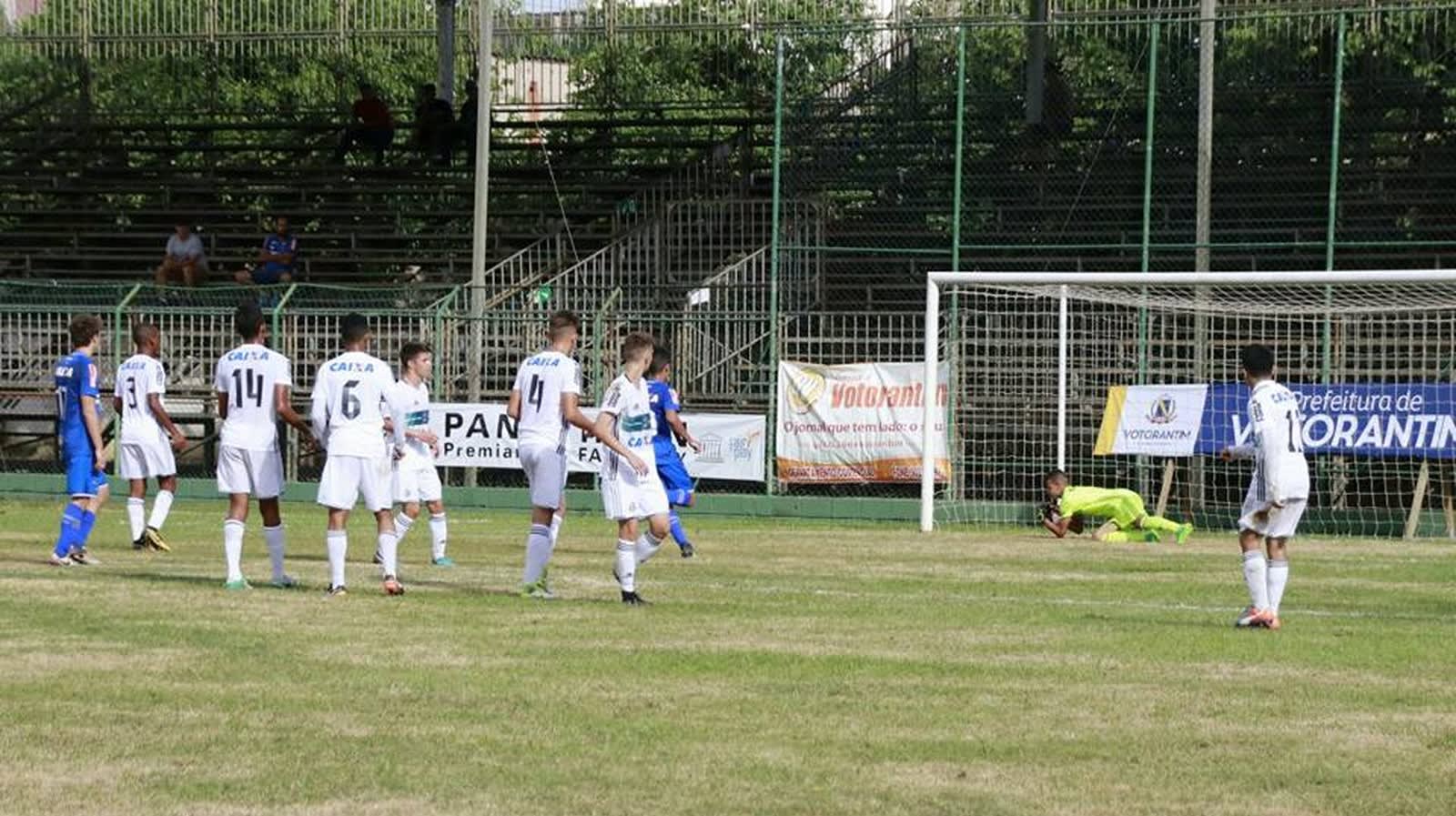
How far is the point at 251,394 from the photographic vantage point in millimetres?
17484

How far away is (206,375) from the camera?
33719 millimetres

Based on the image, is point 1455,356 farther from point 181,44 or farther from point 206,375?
point 181,44

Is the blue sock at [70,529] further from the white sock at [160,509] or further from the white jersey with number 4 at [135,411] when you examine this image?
the white jersey with number 4 at [135,411]

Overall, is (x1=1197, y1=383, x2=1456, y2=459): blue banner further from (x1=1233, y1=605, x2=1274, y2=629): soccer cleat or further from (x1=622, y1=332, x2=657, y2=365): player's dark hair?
(x1=622, y1=332, x2=657, y2=365): player's dark hair

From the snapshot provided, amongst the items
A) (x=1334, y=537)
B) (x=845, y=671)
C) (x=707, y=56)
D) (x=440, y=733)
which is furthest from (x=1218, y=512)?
(x=707, y=56)

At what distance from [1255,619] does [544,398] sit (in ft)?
17.2

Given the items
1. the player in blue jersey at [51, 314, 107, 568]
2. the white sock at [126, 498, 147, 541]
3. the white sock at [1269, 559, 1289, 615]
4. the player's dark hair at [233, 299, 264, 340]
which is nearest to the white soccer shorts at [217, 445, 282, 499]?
the player's dark hair at [233, 299, 264, 340]

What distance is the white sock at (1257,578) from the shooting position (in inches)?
605

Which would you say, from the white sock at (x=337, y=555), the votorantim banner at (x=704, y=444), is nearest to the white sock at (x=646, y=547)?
the white sock at (x=337, y=555)

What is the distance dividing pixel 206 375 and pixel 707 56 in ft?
60.5

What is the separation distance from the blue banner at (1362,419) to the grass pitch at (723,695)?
6790 mm

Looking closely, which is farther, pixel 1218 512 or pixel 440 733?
pixel 1218 512

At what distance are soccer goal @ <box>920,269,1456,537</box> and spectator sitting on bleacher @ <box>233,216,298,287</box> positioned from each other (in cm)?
1314

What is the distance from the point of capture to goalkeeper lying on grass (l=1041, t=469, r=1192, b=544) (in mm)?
25328
